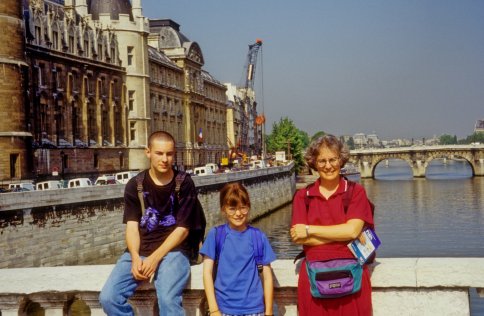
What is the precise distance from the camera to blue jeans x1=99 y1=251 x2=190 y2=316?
5.91 metres

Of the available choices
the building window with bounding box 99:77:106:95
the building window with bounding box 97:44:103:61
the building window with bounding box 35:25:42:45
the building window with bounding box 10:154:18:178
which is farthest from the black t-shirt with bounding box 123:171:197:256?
the building window with bounding box 97:44:103:61

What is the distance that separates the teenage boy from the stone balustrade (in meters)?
0.22

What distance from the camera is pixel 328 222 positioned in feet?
18.9

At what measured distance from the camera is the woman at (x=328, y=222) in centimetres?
557

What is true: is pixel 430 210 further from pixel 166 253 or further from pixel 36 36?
pixel 166 253

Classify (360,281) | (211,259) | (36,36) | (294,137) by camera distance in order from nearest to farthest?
(360,281) < (211,259) < (36,36) < (294,137)

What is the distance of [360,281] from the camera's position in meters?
5.53

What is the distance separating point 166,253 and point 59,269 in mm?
1274

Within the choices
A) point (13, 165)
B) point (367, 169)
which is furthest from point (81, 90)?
point (367, 169)

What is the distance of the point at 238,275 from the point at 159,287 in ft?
2.36

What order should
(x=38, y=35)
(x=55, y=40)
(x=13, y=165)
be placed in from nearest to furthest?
(x=13, y=165) < (x=38, y=35) < (x=55, y=40)

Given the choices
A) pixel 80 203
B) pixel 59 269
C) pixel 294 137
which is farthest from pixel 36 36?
pixel 294 137

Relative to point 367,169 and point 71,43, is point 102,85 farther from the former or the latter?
point 367,169

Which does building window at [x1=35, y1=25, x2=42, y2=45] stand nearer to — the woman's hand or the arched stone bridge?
the woman's hand
